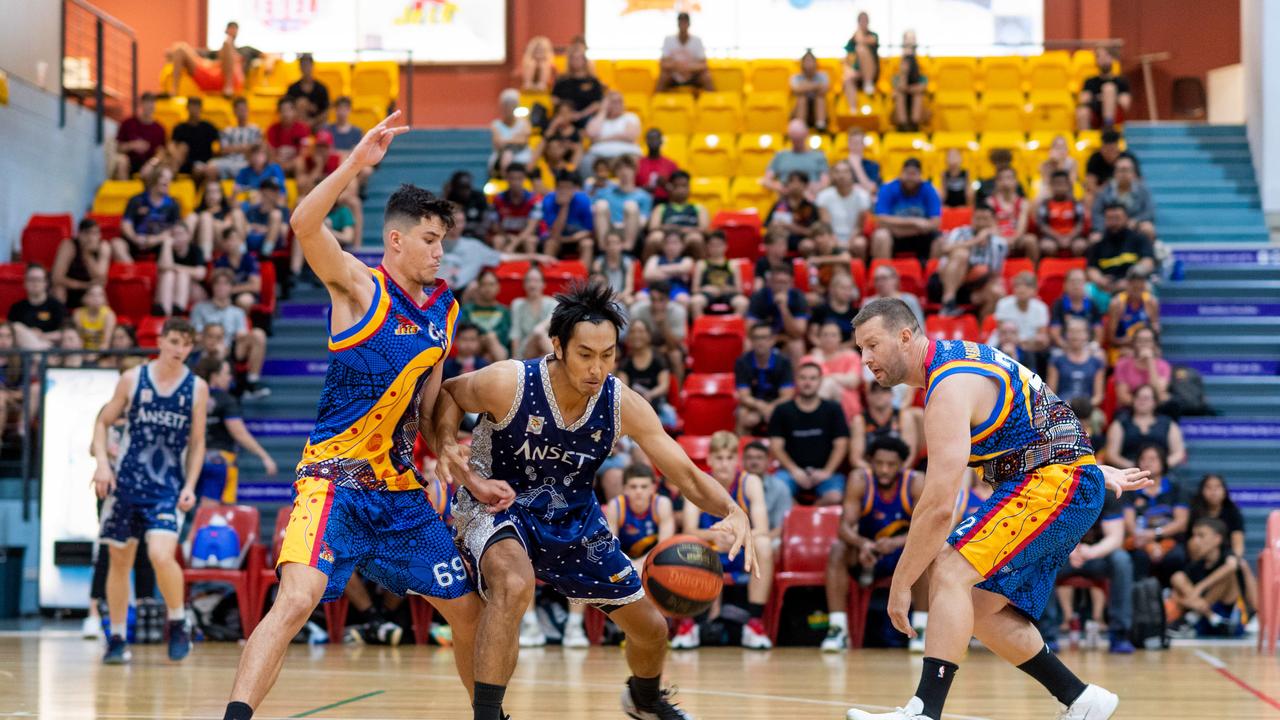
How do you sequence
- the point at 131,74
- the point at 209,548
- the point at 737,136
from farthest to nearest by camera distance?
the point at 131,74 → the point at 737,136 → the point at 209,548

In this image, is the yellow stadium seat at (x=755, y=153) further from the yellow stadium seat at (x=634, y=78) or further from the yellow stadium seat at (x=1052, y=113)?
the yellow stadium seat at (x=1052, y=113)

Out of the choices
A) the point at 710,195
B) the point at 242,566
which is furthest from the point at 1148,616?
the point at 710,195

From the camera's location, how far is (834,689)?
300 inches

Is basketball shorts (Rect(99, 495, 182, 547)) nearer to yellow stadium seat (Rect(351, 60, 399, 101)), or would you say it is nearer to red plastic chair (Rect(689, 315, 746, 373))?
red plastic chair (Rect(689, 315, 746, 373))

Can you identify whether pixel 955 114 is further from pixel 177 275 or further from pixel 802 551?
pixel 177 275

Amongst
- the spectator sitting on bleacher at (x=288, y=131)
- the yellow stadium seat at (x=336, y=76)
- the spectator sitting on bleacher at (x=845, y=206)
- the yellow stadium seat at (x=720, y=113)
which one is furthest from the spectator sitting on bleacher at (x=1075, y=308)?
the yellow stadium seat at (x=336, y=76)

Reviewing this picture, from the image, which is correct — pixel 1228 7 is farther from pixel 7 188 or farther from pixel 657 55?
pixel 7 188

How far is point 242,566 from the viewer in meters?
10.7

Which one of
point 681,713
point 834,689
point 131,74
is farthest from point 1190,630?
point 131,74

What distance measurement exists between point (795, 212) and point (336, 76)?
25.9ft

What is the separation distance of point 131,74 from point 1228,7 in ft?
48.9

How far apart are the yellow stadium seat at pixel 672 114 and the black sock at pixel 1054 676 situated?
1279 centimetres

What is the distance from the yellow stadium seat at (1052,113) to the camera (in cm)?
1738

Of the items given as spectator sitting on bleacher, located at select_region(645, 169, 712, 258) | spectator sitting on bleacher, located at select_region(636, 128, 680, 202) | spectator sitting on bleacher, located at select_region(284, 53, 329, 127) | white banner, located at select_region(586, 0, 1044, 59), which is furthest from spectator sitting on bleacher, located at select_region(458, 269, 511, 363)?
white banner, located at select_region(586, 0, 1044, 59)
